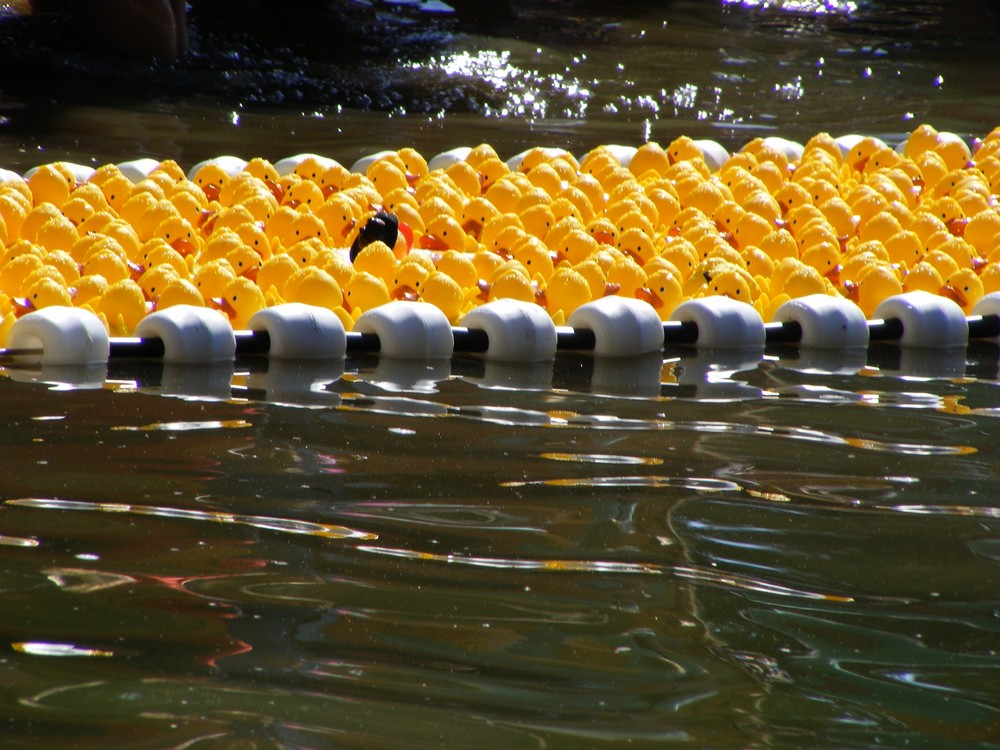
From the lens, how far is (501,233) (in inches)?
141

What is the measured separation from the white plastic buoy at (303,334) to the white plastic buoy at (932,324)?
1.24 metres

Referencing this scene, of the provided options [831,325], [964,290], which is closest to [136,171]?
[831,325]

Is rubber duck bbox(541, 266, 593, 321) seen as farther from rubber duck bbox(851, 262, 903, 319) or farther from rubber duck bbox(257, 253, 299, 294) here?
rubber duck bbox(851, 262, 903, 319)

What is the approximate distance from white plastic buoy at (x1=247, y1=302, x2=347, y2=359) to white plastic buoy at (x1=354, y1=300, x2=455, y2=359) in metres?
0.08

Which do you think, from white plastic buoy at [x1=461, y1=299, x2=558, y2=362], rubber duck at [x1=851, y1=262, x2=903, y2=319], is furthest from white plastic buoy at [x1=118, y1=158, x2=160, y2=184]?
rubber duck at [x1=851, y1=262, x2=903, y2=319]

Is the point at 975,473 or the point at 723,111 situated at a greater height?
the point at 723,111

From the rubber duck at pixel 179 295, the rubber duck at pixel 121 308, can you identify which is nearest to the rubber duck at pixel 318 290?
the rubber duck at pixel 179 295

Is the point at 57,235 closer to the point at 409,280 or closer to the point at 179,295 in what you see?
the point at 179,295

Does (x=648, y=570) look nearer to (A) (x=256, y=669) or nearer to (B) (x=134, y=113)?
(A) (x=256, y=669)

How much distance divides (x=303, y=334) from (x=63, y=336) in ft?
1.47

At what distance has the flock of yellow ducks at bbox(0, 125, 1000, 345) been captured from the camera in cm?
304

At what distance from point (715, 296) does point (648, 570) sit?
5.09ft

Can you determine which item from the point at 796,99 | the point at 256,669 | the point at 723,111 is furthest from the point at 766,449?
the point at 796,99

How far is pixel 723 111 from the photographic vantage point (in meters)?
9.76
